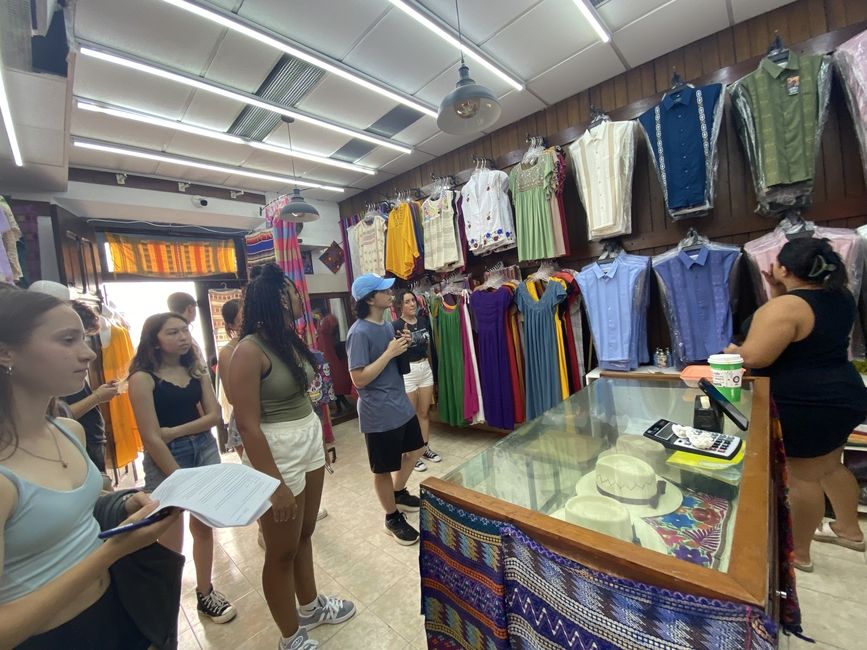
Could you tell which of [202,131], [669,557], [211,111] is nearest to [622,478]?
[669,557]

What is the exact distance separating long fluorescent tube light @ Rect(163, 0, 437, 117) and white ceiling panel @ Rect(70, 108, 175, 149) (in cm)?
164

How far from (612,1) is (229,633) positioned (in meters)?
4.22

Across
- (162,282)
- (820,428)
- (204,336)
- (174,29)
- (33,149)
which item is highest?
(174,29)

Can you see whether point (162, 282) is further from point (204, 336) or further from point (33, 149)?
point (33, 149)

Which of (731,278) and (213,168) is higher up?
(213,168)

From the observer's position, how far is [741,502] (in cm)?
79

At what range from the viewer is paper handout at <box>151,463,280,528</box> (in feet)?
2.40

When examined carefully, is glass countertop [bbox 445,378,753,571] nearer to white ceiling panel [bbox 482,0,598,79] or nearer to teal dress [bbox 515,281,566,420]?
teal dress [bbox 515,281,566,420]

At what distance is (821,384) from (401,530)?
232cm

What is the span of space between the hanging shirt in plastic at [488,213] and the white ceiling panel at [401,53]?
1008 mm

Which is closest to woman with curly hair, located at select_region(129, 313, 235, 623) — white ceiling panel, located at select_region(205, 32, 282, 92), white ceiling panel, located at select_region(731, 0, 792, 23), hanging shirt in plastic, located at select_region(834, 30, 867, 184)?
white ceiling panel, located at select_region(205, 32, 282, 92)

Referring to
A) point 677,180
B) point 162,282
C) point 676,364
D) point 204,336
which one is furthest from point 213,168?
point 676,364

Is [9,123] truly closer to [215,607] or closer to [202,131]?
[202,131]

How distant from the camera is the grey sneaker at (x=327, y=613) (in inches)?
67.6
